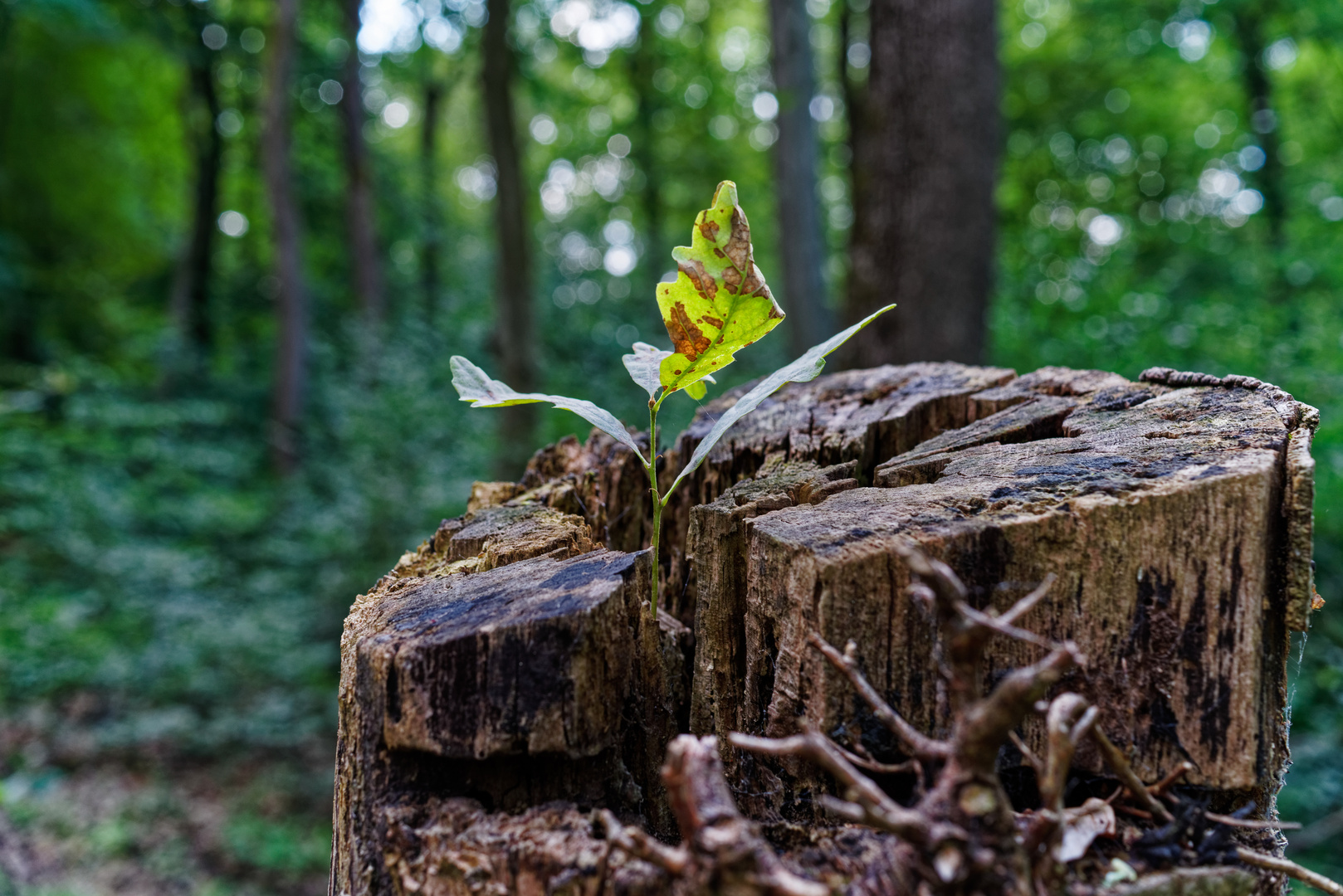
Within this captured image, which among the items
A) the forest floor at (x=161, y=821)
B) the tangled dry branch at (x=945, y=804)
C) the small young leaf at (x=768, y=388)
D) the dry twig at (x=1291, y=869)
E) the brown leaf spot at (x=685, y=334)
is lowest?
the forest floor at (x=161, y=821)

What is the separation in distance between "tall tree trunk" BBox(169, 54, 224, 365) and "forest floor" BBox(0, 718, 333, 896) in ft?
23.1

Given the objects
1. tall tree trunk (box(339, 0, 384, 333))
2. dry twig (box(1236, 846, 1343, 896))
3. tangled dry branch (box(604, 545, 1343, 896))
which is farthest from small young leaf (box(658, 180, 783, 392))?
tall tree trunk (box(339, 0, 384, 333))

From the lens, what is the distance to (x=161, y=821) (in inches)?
189

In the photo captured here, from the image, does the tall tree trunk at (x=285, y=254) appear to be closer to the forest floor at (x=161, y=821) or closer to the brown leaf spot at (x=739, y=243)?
the forest floor at (x=161, y=821)

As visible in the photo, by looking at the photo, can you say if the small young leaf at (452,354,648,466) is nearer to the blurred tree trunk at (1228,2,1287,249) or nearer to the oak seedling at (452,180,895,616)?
the oak seedling at (452,180,895,616)

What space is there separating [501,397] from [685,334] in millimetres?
259

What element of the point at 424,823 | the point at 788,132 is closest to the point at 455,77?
the point at 788,132

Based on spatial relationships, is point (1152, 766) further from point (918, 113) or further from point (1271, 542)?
point (918, 113)

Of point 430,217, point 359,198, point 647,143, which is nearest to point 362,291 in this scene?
point 359,198

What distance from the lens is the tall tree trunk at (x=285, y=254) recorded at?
813cm

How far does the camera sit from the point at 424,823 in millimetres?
900

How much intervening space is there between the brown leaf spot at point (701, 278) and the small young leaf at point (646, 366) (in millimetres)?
139

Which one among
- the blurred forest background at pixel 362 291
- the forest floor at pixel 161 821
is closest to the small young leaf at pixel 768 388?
the blurred forest background at pixel 362 291

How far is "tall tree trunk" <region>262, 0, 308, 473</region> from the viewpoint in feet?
26.7
